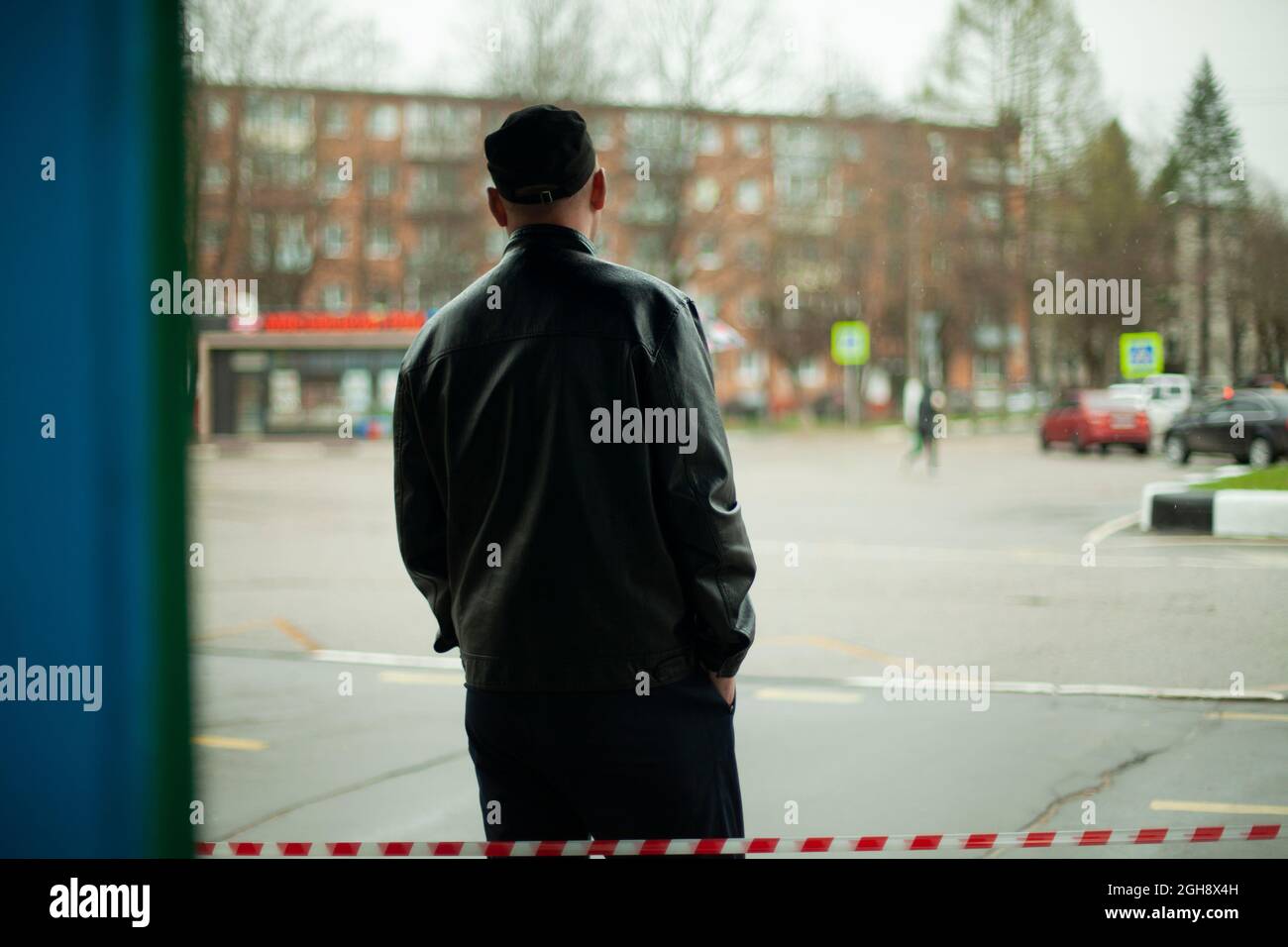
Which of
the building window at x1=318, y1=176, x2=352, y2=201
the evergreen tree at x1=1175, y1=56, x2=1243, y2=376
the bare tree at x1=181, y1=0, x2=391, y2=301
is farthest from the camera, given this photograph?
the building window at x1=318, y1=176, x2=352, y2=201

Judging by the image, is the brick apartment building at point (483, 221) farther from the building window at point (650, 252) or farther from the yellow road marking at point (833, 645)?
the yellow road marking at point (833, 645)

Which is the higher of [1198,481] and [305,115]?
[305,115]

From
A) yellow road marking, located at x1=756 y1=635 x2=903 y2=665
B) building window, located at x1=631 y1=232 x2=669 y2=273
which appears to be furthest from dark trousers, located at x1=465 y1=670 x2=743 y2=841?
building window, located at x1=631 y1=232 x2=669 y2=273

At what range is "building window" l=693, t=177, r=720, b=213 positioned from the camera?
96.4ft

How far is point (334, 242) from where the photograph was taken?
3181cm

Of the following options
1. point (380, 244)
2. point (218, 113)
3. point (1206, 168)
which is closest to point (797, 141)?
point (380, 244)

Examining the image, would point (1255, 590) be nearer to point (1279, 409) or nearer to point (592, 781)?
point (1279, 409)

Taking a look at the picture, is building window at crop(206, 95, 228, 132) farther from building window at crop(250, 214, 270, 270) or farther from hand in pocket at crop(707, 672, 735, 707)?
hand in pocket at crop(707, 672, 735, 707)

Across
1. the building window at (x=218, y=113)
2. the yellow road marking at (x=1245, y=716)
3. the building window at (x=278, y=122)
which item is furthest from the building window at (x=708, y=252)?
the yellow road marking at (x=1245, y=716)

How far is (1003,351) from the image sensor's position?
33.4m

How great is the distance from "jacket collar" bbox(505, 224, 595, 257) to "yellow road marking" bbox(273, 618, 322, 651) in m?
5.47

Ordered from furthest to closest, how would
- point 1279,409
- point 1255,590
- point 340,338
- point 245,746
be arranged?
point 340,338, point 1279,409, point 1255,590, point 245,746
